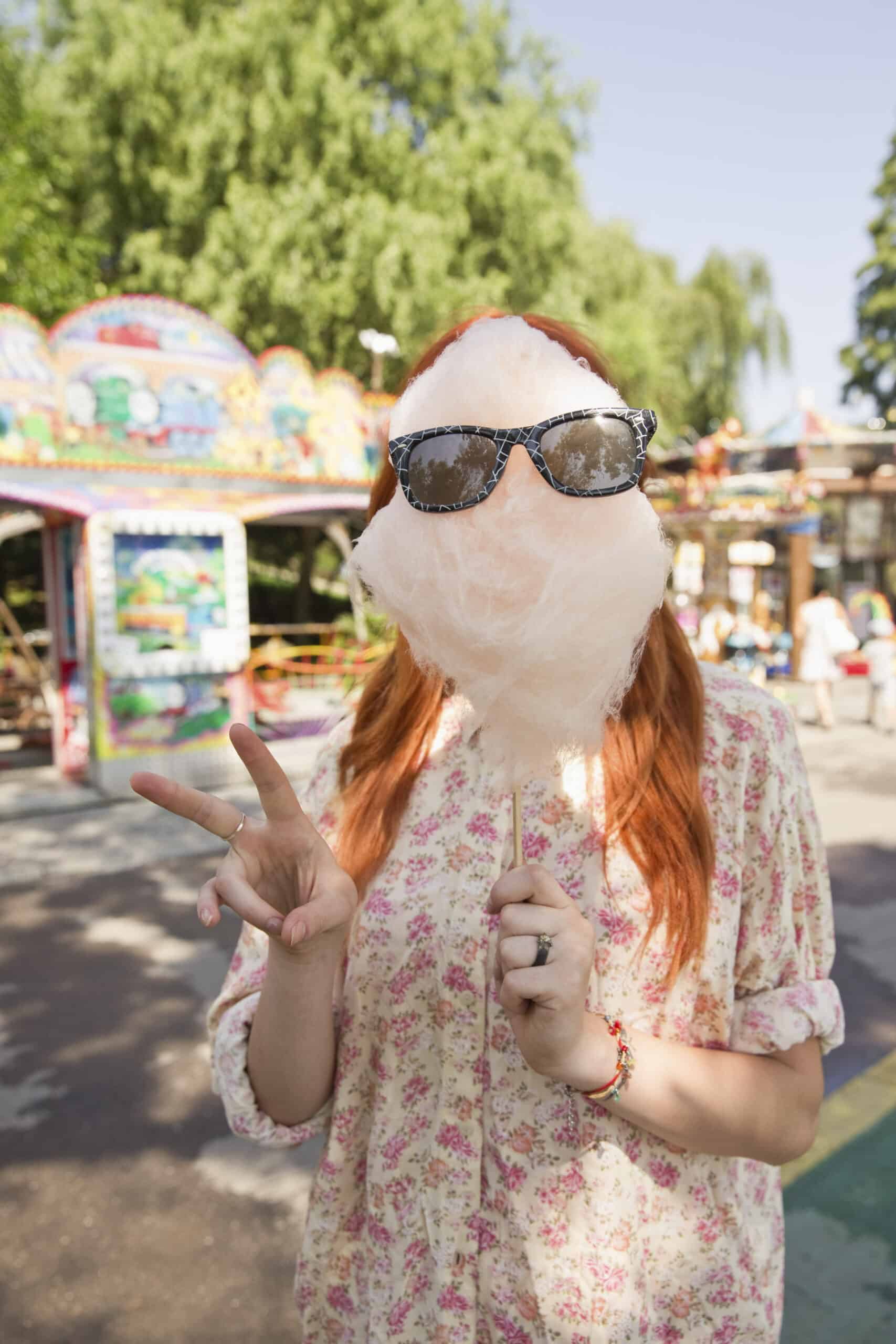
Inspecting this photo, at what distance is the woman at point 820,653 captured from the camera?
10891mm

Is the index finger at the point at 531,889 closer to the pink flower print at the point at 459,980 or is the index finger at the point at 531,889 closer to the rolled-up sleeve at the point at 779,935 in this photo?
the pink flower print at the point at 459,980

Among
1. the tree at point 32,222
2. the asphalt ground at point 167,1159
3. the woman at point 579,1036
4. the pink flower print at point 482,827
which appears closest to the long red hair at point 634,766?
the woman at point 579,1036

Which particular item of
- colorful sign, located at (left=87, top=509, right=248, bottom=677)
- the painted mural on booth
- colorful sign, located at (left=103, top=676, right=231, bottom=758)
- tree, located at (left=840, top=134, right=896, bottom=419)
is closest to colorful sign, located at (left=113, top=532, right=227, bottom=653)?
colorful sign, located at (left=87, top=509, right=248, bottom=677)

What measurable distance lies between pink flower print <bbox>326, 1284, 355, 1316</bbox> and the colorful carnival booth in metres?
7.10

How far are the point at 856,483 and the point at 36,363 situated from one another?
14478 millimetres

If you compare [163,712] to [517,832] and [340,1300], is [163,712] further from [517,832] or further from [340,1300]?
[517,832]

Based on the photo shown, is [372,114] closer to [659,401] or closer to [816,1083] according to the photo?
[659,401]

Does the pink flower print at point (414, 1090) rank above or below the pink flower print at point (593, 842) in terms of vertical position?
below

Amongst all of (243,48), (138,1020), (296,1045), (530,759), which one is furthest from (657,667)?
(243,48)

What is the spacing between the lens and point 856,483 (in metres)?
17.3

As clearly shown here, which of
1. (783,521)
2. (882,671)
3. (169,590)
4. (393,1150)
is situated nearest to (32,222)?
(169,590)

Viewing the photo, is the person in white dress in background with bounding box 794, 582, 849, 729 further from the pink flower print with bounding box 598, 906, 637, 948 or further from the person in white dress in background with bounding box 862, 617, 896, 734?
the pink flower print with bounding box 598, 906, 637, 948

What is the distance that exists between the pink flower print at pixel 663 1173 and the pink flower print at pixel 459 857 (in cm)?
42

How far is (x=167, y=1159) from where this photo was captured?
10.3 feet
